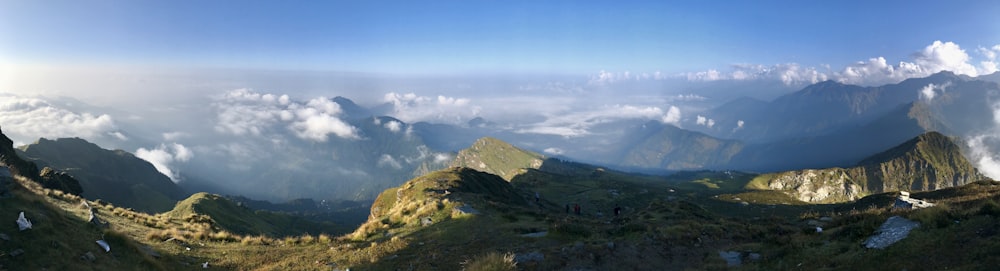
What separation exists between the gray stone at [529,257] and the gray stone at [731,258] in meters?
7.80

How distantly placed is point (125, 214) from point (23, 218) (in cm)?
1760

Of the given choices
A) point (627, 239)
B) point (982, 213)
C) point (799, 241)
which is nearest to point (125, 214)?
point (627, 239)

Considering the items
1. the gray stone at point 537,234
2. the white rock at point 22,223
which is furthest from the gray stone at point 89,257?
the gray stone at point 537,234

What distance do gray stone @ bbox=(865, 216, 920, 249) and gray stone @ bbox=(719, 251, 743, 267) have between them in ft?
14.2

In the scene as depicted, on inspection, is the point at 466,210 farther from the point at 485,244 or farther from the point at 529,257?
the point at 529,257

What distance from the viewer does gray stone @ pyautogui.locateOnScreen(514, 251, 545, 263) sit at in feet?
65.1

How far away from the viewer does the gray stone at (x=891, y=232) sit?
1563 cm

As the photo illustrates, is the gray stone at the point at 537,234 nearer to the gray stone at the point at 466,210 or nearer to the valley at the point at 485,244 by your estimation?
the valley at the point at 485,244

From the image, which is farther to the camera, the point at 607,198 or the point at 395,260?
the point at 607,198

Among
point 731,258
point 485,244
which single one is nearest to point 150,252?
point 485,244

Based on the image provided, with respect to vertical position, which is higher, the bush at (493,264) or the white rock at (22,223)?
the white rock at (22,223)

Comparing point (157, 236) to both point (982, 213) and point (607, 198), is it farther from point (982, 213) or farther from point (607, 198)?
point (607, 198)

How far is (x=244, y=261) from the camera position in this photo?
2253cm

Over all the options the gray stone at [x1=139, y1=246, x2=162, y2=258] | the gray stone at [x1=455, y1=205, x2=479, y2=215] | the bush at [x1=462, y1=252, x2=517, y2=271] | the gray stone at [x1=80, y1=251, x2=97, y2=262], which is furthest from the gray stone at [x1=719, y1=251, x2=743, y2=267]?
the gray stone at [x1=139, y1=246, x2=162, y2=258]
